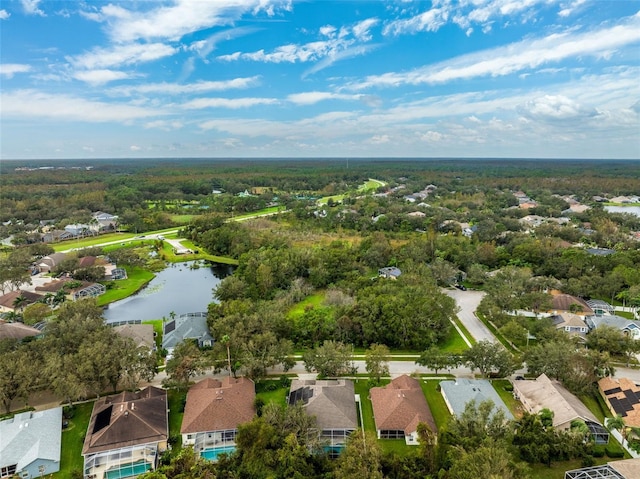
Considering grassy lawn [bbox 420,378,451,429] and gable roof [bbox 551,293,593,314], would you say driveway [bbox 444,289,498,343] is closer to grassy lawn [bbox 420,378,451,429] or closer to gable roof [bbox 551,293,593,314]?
gable roof [bbox 551,293,593,314]

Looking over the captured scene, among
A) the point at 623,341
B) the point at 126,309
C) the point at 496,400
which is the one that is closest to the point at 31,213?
the point at 126,309

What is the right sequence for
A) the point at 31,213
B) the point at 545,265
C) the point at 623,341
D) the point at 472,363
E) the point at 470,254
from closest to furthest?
the point at 472,363
the point at 623,341
the point at 545,265
the point at 470,254
the point at 31,213

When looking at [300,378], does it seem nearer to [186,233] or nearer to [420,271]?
[420,271]

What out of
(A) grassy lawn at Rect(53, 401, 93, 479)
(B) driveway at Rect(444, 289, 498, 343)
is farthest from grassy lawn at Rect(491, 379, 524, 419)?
(A) grassy lawn at Rect(53, 401, 93, 479)

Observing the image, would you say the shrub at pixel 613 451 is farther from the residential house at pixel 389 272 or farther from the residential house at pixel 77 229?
the residential house at pixel 77 229

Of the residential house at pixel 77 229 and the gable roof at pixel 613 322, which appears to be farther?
the residential house at pixel 77 229

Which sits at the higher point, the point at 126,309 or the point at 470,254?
the point at 470,254

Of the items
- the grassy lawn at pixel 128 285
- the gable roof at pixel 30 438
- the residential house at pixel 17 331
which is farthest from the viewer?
the grassy lawn at pixel 128 285

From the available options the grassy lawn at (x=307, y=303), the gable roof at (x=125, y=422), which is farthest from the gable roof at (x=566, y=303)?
the gable roof at (x=125, y=422)
